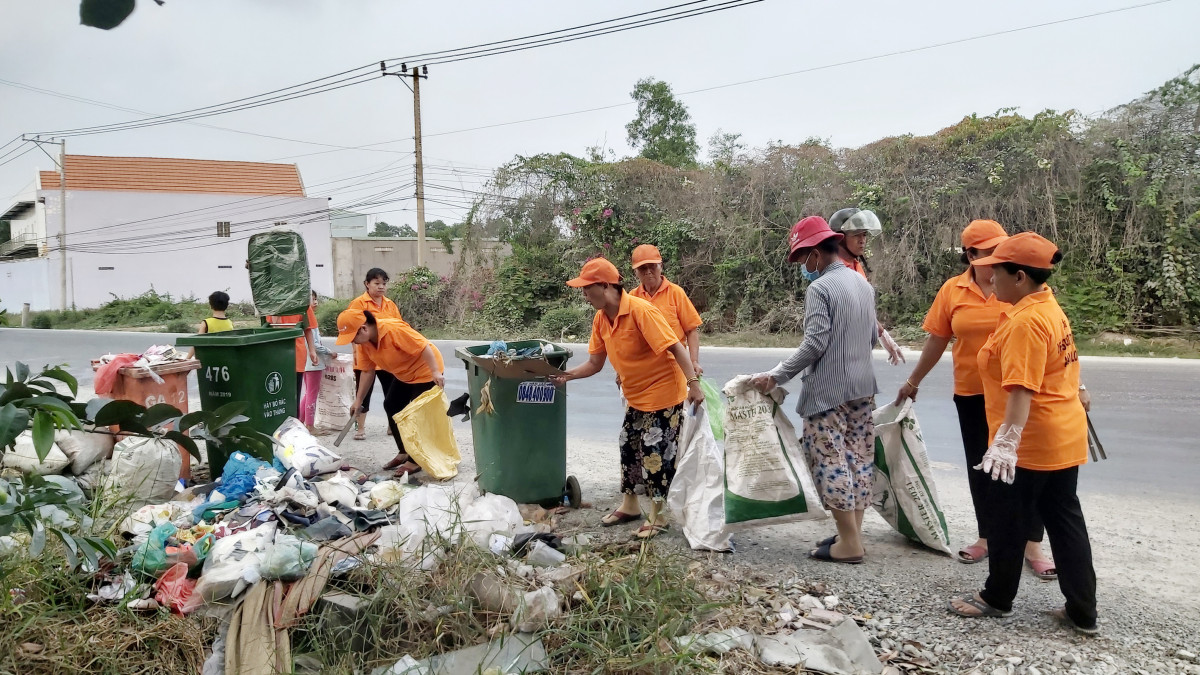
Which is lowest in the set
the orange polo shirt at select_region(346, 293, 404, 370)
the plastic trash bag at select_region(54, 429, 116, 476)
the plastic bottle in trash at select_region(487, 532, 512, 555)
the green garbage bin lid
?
the plastic bottle in trash at select_region(487, 532, 512, 555)

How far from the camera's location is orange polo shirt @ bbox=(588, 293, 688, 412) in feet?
13.9

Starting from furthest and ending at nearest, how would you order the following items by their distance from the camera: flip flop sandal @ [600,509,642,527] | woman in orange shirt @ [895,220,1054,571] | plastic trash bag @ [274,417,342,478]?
plastic trash bag @ [274,417,342,478]
flip flop sandal @ [600,509,642,527]
woman in orange shirt @ [895,220,1054,571]

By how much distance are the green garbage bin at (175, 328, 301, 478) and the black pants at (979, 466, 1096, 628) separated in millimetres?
4433

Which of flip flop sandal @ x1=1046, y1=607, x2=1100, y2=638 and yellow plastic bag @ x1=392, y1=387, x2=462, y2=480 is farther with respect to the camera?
yellow plastic bag @ x1=392, y1=387, x2=462, y2=480

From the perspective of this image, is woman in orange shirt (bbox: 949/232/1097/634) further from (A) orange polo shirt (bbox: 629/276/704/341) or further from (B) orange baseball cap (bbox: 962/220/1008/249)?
(A) orange polo shirt (bbox: 629/276/704/341)

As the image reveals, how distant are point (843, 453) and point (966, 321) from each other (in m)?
0.84

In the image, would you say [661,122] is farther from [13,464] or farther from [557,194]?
[13,464]

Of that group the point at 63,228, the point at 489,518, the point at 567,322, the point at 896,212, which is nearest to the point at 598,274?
the point at 489,518

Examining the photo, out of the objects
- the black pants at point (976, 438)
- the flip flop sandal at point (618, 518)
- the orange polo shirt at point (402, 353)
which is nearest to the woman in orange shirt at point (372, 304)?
the orange polo shirt at point (402, 353)

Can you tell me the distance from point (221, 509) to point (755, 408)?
292 cm

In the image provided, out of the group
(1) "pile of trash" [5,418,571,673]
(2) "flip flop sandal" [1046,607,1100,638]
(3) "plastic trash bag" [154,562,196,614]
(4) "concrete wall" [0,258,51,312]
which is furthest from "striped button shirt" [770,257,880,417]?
(4) "concrete wall" [0,258,51,312]

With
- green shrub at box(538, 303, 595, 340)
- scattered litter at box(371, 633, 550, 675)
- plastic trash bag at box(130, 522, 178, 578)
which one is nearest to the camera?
scattered litter at box(371, 633, 550, 675)

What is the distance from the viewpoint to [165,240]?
38.3 m

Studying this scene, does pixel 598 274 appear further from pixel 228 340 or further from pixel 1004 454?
pixel 228 340
